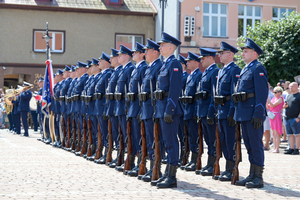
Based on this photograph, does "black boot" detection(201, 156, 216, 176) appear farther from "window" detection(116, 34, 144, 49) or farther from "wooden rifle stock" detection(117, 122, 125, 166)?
"window" detection(116, 34, 144, 49)

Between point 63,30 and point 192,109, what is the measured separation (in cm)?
2096

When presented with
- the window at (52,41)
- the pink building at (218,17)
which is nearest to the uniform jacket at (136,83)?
the pink building at (218,17)

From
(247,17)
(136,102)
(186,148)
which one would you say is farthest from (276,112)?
(247,17)

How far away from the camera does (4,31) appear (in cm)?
2808

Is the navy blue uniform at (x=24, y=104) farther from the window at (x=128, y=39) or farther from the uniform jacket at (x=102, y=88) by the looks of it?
the window at (x=128, y=39)

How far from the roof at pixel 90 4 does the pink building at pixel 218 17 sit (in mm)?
3589

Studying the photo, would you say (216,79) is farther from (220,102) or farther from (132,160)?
(132,160)

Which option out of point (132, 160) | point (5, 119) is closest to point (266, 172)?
point (132, 160)

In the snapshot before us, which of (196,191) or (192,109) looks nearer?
(196,191)

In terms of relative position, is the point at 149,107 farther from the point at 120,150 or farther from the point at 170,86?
the point at 120,150

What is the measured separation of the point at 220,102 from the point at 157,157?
149 cm

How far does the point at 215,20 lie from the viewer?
2889 centimetres

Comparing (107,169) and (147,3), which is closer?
(107,169)

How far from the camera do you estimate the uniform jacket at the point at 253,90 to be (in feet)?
24.5
